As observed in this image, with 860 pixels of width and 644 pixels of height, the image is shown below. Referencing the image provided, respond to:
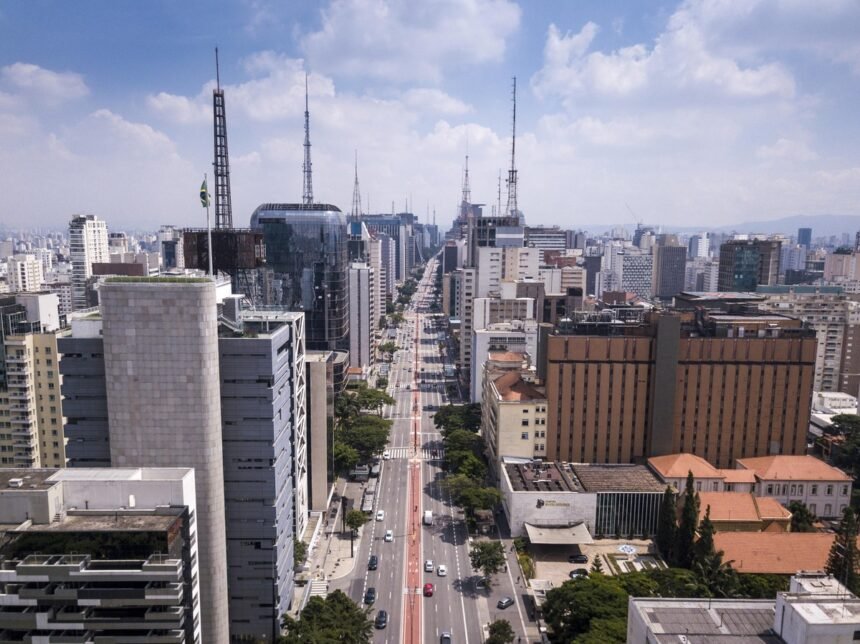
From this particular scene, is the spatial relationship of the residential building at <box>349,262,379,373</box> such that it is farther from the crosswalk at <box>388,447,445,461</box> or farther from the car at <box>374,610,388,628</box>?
the car at <box>374,610,388,628</box>

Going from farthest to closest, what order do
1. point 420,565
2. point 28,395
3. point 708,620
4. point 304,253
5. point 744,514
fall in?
point 304,253
point 28,395
point 744,514
point 420,565
point 708,620

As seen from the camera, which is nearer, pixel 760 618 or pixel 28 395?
pixel 760 618

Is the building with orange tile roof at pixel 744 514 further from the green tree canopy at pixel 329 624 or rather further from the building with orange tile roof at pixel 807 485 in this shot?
the green tree canopy at pixel 329 624

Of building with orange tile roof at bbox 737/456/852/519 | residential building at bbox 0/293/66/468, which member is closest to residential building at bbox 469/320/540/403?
building with orange tile roof at bbox 737/456/852/519

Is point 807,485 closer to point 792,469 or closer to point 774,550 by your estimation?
point 792,469

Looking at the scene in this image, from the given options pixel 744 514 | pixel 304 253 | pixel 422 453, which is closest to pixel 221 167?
pixel 304 253
